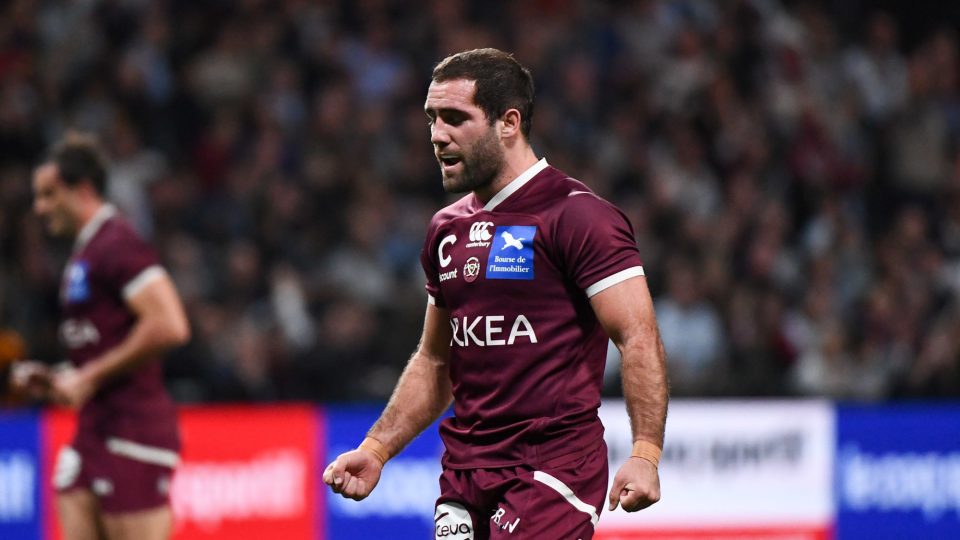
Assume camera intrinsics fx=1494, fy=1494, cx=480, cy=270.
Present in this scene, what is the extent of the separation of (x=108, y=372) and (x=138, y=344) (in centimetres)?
18

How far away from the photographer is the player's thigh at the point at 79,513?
6742mm

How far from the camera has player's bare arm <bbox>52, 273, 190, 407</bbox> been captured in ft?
21.9

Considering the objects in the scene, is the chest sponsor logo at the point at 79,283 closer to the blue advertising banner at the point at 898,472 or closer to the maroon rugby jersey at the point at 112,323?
the maroon rugby jersey at the point at 112,323

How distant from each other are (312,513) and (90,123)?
15.1ft

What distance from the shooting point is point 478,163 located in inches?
185

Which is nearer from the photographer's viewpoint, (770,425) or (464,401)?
(464,401)

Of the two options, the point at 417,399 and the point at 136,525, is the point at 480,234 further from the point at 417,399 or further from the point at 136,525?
the point at 136,525

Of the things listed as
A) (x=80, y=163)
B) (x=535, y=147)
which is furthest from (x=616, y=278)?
(x=535, y=147)

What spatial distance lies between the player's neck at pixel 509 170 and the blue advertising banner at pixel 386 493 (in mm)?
4776

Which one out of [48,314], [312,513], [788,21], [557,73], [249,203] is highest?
[788,21]

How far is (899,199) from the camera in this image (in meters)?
13.9

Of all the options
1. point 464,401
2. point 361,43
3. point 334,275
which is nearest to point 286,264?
point 334,275

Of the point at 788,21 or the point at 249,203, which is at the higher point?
the point at 788,21

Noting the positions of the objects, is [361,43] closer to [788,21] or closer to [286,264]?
[286,264]
